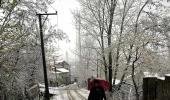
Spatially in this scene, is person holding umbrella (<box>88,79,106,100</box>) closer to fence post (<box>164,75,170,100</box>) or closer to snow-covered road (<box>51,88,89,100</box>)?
fence post (<box>164,75,170,100</box>)

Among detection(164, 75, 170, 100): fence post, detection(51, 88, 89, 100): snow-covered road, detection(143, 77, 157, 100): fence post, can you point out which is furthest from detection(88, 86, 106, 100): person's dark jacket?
detection(51, 88, 89, 100): snow-covered road

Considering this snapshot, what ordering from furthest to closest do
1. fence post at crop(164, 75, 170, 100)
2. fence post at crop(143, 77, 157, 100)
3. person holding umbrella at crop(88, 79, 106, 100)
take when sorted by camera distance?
person holding umbrella at crop(88, 79, 106, 100), fence post at crop(143, 77, 157, 100), fence post at crop(164, 75, 170, 100)

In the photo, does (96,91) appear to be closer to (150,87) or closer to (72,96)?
(150,87)

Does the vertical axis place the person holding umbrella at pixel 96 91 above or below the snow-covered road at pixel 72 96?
above

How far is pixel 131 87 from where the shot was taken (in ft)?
86.7

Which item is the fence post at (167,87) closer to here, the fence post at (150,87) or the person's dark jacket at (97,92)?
the fence post at (150,87)

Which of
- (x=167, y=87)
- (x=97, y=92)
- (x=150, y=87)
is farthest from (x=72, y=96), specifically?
(x=167, y=87)

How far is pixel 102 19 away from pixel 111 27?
115cm

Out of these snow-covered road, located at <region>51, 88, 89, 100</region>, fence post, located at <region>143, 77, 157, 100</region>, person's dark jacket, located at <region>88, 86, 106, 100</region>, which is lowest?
snow-covered road, located at <region>51, 88, 89, 100</region>

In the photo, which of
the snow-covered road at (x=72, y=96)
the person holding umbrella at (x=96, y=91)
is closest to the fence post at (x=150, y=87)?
the person holding umbrella at (x=96, y=91)

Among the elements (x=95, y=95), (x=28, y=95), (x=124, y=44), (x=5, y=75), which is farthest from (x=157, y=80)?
(x=28, y=95)

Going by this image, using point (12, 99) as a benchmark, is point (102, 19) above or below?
above

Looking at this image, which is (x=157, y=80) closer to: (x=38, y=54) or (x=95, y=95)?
(x=95, y=95)

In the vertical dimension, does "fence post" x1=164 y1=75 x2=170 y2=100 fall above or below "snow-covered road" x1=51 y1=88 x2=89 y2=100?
above
